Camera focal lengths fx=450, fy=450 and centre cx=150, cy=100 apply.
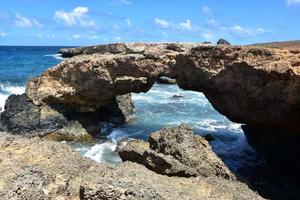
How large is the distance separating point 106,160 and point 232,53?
569 centimetres

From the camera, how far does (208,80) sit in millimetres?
15273

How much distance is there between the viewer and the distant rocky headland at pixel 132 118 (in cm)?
584

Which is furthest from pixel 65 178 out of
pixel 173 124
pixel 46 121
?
pixel 173 124

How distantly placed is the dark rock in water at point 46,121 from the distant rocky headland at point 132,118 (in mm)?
42

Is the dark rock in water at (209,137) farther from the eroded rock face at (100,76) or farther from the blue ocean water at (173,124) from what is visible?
the eroded rock face at (100,76)

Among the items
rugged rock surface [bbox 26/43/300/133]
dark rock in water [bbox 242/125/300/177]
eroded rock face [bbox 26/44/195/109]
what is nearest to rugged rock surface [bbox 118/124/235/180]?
rugged rock surface [bbox 26/43/300/133]

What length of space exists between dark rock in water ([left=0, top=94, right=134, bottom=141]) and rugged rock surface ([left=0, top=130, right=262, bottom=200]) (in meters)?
12.2

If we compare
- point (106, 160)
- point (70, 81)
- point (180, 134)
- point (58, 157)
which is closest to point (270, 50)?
point (180, 134)

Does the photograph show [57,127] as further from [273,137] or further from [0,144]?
[0,144]

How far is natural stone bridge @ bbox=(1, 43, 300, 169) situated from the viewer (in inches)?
498

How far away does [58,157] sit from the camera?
21.1 ft

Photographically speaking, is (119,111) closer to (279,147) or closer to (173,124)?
(173,124)

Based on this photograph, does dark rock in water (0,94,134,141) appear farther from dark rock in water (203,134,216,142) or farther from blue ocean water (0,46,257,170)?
dark rock in water (203,134,216,142)

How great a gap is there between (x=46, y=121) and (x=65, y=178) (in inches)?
532
